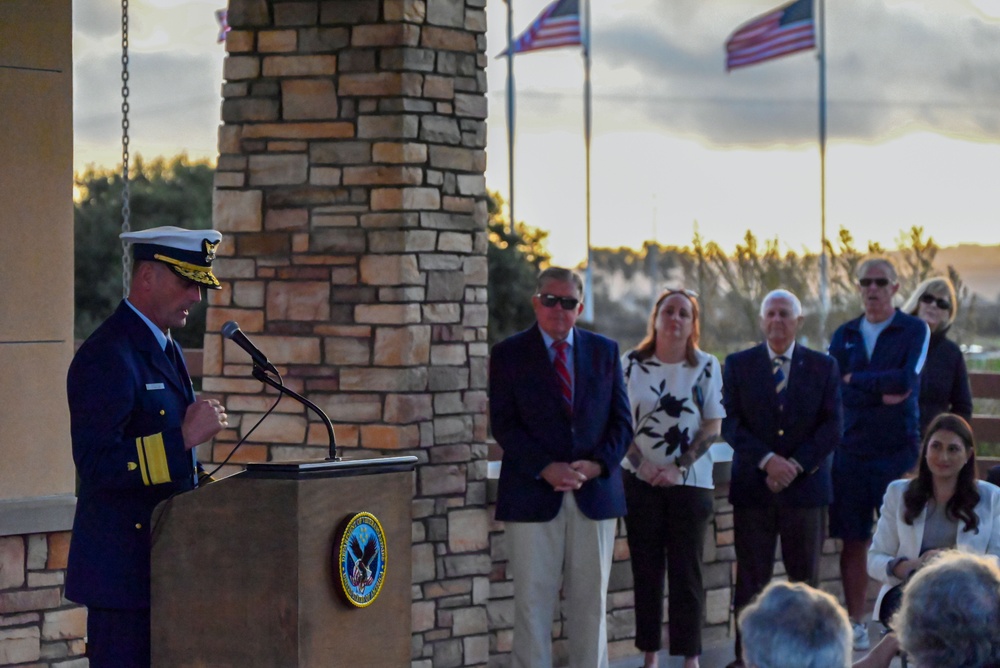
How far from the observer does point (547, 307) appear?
21.8ft

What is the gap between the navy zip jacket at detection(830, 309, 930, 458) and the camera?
307 inches

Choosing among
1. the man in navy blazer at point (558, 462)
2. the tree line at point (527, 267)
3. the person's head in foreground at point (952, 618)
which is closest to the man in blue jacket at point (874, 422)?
the man in navy blazer at point (558, 462)

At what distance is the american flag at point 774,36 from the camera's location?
24.0m

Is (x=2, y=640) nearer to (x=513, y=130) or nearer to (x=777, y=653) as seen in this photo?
(x=777, y=653)

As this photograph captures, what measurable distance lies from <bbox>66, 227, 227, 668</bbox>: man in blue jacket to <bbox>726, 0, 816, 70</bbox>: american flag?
20.7 metres

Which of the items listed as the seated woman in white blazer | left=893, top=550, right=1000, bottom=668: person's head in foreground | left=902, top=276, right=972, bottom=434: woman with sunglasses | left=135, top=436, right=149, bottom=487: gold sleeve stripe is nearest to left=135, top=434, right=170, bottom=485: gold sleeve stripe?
left=135, top=436, right=149, bottom=487: gold sleeve stripe

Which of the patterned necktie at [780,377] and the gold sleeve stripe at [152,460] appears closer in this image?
the gold sleeve stripe at [152,460]

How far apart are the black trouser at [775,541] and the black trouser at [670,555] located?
297 mm

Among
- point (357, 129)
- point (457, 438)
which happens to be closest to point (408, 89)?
point (357, 129)

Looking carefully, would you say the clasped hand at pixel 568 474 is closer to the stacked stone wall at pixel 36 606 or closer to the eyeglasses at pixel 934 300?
the stacked stone wall at pixel 36 606

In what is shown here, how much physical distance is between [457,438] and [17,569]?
202cm

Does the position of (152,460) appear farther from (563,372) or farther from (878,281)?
(878,281)

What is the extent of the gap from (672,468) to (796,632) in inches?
153

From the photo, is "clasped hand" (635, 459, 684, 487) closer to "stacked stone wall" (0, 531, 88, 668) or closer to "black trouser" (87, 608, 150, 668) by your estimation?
"stacked stone wall" (0, 531, 88, 668)
